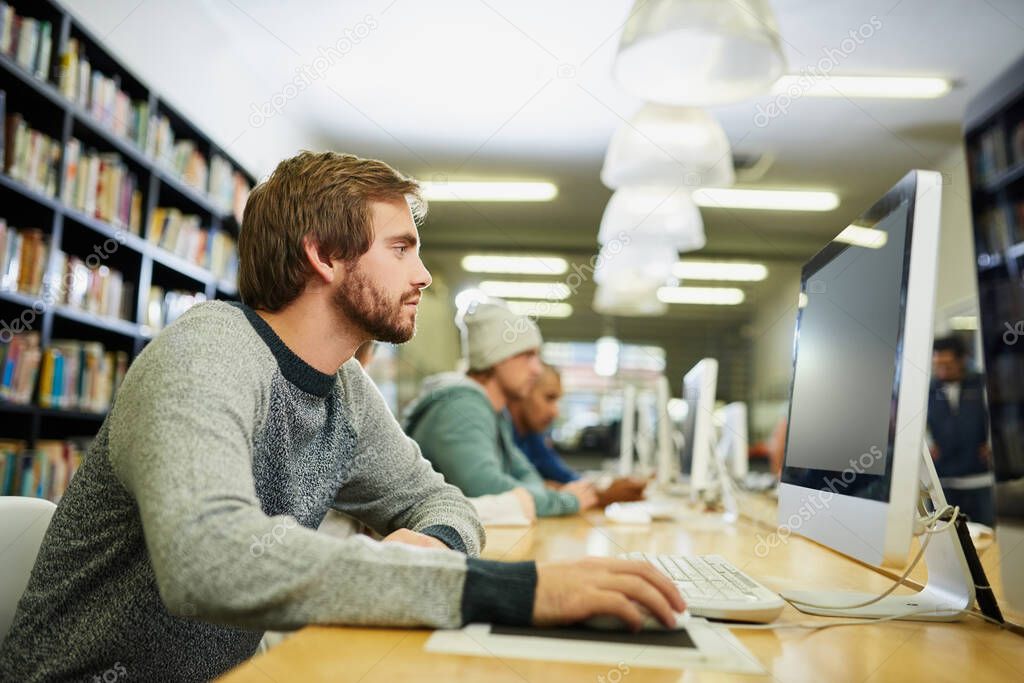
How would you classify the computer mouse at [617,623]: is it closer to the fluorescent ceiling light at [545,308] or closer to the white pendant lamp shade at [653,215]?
the white pendant lamp shade at [653,215]

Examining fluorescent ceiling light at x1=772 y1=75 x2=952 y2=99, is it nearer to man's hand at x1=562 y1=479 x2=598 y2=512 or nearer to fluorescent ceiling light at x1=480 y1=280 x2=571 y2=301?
man's hand at x1=562 y1=479 x2=598 y2=512

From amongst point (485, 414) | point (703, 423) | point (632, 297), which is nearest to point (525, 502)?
point (485, 414)

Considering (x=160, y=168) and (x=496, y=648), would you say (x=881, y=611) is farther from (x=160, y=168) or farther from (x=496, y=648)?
(x=160, y=168)

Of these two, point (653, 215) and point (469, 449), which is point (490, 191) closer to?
point (653, 215)

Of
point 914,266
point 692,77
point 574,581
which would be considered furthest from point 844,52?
point 574,581

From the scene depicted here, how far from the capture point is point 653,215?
143 inches

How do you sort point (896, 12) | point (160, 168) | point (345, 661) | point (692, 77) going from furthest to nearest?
1. point (896, 12)
2. point (160, 168)
3. point (692, 77)
4. point (345, 661)

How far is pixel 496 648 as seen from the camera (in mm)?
667

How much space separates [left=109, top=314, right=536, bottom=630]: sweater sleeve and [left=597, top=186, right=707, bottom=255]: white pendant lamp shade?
3031 millimetres

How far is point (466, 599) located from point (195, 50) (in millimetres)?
4149

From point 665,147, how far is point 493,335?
0.93 metres

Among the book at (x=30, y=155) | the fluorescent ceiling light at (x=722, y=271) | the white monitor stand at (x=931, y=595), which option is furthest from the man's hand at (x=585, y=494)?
the fluorescent ceiling light at (x=722, y=271)

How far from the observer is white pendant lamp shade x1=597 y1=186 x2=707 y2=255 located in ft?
11.8

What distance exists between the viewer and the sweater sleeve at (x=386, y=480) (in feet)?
4.05
